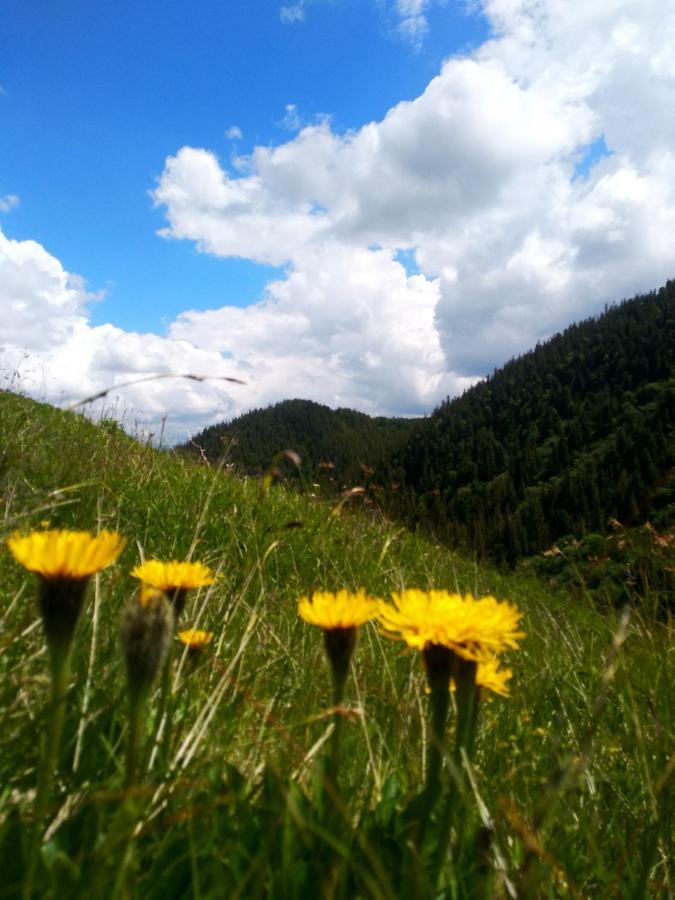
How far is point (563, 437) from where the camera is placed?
13788 centimetres

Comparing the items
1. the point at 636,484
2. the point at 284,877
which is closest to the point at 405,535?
the point at 284,877

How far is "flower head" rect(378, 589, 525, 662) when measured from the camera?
1.03m

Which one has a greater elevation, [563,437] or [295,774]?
[563,437]

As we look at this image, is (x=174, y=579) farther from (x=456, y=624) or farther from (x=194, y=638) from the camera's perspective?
(x=456, y=624)

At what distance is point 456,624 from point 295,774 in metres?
0.63

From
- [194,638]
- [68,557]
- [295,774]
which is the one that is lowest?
[295,774]

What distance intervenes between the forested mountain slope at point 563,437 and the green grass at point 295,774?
269ft

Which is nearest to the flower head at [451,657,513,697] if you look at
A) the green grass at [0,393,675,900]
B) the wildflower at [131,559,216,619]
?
the green grass at [0,393,675,900]

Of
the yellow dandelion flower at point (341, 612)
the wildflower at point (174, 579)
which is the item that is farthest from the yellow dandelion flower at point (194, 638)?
the yellow dandelion flower at point (341, 612)

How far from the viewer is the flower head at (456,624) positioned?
3.37ft

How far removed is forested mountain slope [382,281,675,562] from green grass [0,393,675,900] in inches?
3222

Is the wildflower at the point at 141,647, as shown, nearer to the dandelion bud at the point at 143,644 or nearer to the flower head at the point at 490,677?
the dandelion bud at the point at 143,644

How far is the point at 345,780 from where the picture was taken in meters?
1.52

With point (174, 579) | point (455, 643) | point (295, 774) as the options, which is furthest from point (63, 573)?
point (295, 774)
